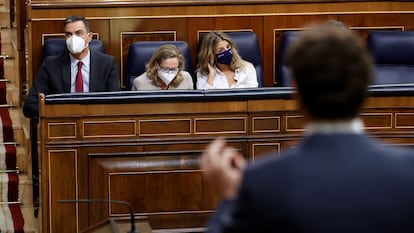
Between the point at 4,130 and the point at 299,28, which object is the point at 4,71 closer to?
the point at 4,130

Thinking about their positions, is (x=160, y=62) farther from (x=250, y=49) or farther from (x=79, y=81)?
(x=250, y=49)

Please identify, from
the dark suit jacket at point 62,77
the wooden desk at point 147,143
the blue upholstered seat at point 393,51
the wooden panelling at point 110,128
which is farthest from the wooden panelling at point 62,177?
the blue upholstered seat at point 393,51

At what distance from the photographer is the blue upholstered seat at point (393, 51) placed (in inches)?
203

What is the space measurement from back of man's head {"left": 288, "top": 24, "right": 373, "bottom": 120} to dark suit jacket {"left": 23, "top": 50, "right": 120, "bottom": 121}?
3253mm

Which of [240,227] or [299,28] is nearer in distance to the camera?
[240,227]

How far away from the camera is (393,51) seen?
517 cm

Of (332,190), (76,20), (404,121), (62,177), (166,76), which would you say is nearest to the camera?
(332,190)

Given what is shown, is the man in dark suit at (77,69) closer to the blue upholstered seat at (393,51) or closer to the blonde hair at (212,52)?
the blonde hair at (212,52)

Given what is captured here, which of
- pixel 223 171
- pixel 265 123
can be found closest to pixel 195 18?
pixel 265 123

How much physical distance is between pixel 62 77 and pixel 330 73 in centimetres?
337

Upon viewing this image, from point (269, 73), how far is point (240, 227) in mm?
3943

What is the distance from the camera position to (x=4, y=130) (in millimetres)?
5715

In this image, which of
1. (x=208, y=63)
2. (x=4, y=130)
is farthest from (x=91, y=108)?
(x=4, y=130)

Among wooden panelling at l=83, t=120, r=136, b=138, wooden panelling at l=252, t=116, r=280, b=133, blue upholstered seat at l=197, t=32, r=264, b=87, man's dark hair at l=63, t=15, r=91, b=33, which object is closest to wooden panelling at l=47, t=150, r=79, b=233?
wooden panelling at l=83, t=120, r=136, b=138
